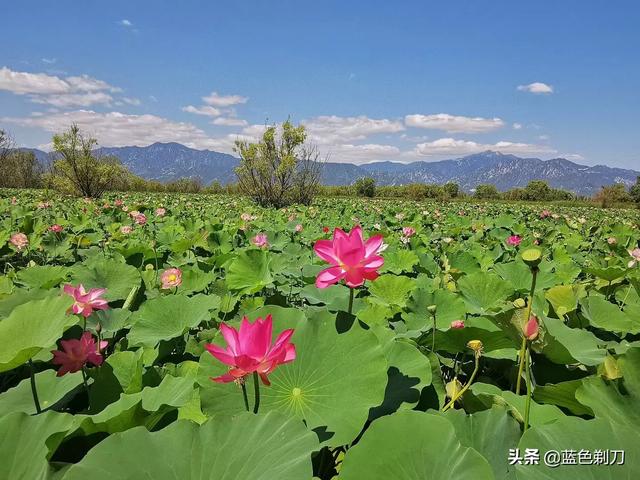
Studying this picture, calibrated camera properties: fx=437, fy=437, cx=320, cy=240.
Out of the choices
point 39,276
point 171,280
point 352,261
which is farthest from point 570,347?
point 39,276

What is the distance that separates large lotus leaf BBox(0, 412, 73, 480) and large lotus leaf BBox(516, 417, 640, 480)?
611 mm

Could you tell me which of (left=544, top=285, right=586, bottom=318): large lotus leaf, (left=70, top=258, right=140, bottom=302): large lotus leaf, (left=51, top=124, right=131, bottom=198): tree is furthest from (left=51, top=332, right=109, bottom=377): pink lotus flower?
(left=51, top=124, right=131, bottom=198): tree

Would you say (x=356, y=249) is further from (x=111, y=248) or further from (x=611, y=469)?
(x=111, y=248)

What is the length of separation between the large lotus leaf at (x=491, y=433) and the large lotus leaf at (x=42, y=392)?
30.4 inches

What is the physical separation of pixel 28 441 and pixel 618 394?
947mm

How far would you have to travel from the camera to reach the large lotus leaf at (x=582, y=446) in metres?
0.54

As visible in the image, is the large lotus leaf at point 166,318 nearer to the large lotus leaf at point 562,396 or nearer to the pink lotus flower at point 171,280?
the pink lotus flower at point 171,280

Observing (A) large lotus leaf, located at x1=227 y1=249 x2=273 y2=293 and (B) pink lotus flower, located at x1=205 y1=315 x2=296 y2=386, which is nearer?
(B) pink lotus flower, located at x1=205 y1=315 x2=296 y2=386

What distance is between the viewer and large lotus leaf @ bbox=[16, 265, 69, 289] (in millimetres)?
1827

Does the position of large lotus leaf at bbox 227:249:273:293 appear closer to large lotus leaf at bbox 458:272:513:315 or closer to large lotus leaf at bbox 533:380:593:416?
large lotus leaf at bbox 458:272:513:315

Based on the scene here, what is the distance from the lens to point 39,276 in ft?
6.10

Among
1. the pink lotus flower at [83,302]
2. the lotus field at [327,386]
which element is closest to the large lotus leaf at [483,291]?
the lotus field at [327,386]

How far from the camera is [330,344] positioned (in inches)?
34.4

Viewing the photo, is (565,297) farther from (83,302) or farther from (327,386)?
(83,302)
